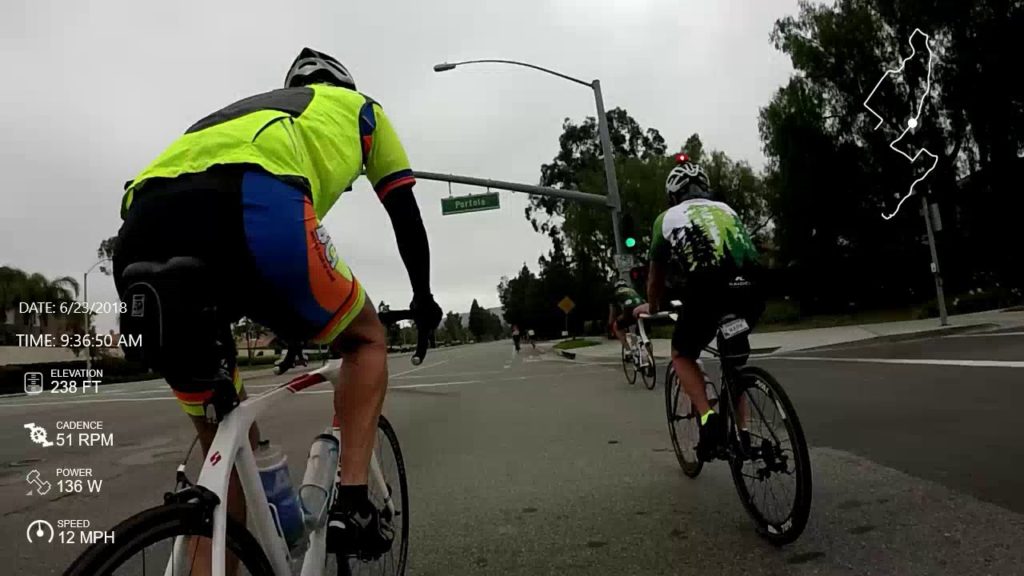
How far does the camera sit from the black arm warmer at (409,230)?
211 cm

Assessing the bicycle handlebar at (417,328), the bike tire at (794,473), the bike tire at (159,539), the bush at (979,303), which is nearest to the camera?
the bike tire at (159,539)

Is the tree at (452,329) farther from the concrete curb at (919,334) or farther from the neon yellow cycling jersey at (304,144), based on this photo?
the neon yellow cycling jersey at (304,144)

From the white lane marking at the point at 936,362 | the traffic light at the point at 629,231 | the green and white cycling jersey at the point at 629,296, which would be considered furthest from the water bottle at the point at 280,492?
the traffic light at the point at 629,231

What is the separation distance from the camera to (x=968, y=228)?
83.0 feet

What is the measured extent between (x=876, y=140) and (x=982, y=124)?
3371 millimetres

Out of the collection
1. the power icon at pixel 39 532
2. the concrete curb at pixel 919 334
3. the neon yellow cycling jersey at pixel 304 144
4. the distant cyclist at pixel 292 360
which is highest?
the neon yellow cycling jersey at pixel 304 144

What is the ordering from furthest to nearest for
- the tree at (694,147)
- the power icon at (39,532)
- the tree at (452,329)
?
the tree at (452,329) → the tree at (694,147) → the power icon at (39,532)

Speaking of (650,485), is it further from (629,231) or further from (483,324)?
(483,324)

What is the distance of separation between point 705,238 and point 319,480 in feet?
7.36

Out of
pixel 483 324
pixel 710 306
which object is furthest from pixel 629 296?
pixel 483 324

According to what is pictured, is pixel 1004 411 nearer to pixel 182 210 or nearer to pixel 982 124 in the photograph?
pixel 182 210

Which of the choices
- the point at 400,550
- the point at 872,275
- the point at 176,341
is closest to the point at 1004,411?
the point at 400,550

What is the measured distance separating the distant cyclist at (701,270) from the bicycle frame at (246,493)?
2.19m

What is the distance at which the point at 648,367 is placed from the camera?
10.6 m
